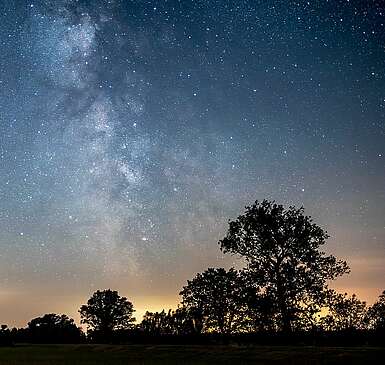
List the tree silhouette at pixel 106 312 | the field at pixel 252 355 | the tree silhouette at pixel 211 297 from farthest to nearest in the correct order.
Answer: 1. the tree silhouette at pixel 106 312
2. the tree silhouette at pixel 211 297
3. the field at pixel 252 355

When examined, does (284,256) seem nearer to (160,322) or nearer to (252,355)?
(252,355)

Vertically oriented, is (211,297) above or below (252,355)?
above

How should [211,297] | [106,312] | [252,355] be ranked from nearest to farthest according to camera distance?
[252,355] < [211,297] < [106,312]

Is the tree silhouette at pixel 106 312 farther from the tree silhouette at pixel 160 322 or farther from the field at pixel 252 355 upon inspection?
the field at pixel 252 355

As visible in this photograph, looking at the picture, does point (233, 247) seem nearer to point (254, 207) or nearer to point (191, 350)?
point (254, 207)

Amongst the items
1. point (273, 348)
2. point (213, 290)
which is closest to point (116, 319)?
point (213, 290)

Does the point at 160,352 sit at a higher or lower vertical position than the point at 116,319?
lower

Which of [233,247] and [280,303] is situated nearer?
[280,303]

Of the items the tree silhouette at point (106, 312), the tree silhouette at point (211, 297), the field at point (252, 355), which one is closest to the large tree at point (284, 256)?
the field at point (252, 355)

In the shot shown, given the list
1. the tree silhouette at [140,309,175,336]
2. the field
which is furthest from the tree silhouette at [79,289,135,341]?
the field

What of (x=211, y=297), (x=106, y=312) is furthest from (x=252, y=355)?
(x=106, y=312)

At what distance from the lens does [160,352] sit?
35719mm

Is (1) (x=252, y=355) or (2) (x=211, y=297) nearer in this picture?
(1) (x=252, y=355)

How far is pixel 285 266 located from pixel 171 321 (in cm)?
4780
